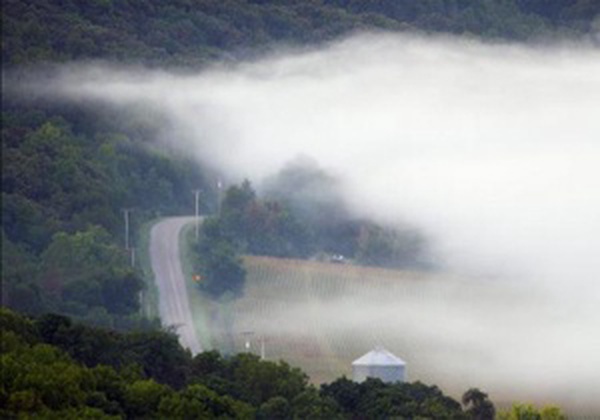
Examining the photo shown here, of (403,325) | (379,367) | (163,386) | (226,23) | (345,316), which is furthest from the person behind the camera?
(226,23)

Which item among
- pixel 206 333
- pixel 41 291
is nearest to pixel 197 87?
pixel 206 333

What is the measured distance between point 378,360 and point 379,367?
17.7 inches

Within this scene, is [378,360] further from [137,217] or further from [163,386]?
[163,386]

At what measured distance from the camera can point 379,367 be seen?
8581 cm

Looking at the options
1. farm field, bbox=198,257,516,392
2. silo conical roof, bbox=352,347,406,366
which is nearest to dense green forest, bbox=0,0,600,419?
farm field, bbox=198,257,516,392

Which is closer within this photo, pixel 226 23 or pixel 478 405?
pixel 478 405

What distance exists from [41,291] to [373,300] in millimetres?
16167

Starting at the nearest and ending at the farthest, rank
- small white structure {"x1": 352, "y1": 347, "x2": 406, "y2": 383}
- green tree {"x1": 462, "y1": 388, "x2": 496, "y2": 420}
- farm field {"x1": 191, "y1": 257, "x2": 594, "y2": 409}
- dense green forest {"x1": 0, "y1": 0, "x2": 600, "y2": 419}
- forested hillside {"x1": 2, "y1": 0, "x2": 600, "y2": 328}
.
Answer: dense green forest {"x1": 0, "y1": 0, "x2": 600, "y2": 419}
green tree {"x1": 462, "y1": 388, "x2": 496, "y2": 420}
forested hillside {"x1": 2, "y1": 0, "x2": 600, "y2": 328}
small white structure {"x1": 352, "y1": 347, "x2": 406, "y2": 383}
farm field {"x1": 191, "y1": 257, "x2": 594, "y2": 409}

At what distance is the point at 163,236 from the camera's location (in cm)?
9506

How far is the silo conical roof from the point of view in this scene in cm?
8588

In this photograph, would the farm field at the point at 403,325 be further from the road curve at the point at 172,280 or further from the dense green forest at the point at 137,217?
the dense green forest at the point at 137,217

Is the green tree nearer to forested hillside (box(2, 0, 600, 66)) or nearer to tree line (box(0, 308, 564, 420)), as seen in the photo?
tree line (box(0, 308, 564, 420))

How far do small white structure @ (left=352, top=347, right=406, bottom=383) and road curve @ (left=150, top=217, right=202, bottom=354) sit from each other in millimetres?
2573

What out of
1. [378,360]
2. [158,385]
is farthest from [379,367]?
[158,385]
